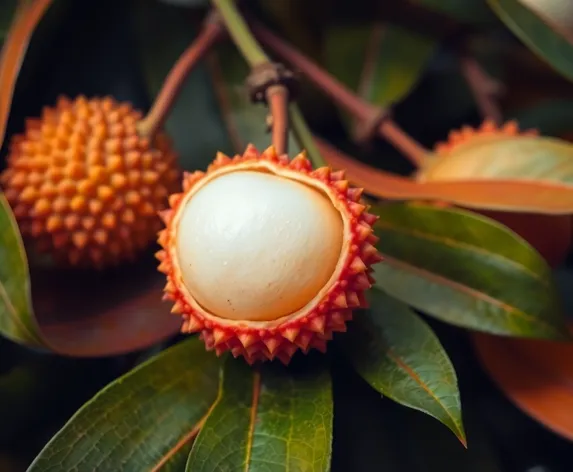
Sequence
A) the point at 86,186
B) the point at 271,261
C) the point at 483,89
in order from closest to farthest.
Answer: the point at 271,261 → the point at 86,186 → the point at 483,89

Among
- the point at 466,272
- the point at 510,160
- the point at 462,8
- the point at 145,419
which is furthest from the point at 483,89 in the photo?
the point at 145,419

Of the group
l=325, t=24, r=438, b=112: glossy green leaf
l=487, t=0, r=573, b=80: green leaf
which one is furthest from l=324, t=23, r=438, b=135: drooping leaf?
l=487, t=0, r=573, b=80: green leaf

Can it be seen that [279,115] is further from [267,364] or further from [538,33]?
[538,33]

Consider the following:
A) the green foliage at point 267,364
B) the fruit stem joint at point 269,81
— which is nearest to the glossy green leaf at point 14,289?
the green foliage at point 267,364

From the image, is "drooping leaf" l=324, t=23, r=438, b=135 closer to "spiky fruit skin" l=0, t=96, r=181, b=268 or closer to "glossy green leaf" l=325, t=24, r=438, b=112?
"glossy green leaf" l=325, t=24, r=438, b=112

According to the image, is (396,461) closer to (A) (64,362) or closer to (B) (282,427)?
(B) (282,427)

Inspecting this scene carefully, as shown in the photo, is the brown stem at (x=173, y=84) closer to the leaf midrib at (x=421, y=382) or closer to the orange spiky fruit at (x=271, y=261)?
the orange spiky fruit at (x=271, y=261)

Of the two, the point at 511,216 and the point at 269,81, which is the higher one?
the point at 269,81
